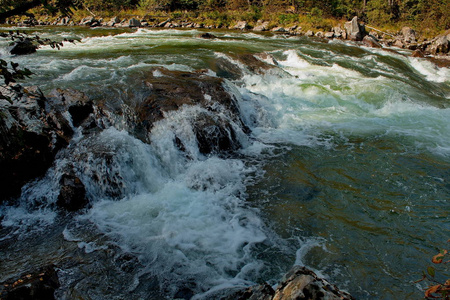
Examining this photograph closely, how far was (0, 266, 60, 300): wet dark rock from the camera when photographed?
301cm

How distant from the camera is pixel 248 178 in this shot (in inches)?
250

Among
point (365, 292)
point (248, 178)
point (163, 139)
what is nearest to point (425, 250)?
point (365, 292)

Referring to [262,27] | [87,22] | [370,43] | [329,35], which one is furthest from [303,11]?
[87,22]

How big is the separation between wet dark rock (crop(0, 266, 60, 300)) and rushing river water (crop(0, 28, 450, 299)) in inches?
9.3

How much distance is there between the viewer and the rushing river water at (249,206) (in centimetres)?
409

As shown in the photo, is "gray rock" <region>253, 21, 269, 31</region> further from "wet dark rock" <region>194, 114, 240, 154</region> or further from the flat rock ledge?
the flat rock ledge

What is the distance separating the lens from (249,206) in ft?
18.0

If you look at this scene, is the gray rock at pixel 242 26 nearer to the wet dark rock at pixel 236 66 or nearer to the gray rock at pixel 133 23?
the gray rock at pixel 133 23

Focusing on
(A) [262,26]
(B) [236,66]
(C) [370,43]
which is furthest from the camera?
(A) [262,26]

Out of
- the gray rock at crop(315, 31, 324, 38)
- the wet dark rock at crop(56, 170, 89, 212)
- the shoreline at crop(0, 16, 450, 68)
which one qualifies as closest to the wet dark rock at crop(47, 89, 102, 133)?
the wet dark rock at crop(56, 170, 89, 212)

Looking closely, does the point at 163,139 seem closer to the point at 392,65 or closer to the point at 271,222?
the point at 271,222

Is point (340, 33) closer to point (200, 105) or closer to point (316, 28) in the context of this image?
point (316, 28)

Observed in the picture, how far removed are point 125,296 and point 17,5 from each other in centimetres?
343

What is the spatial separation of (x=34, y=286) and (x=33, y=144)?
144 inches
